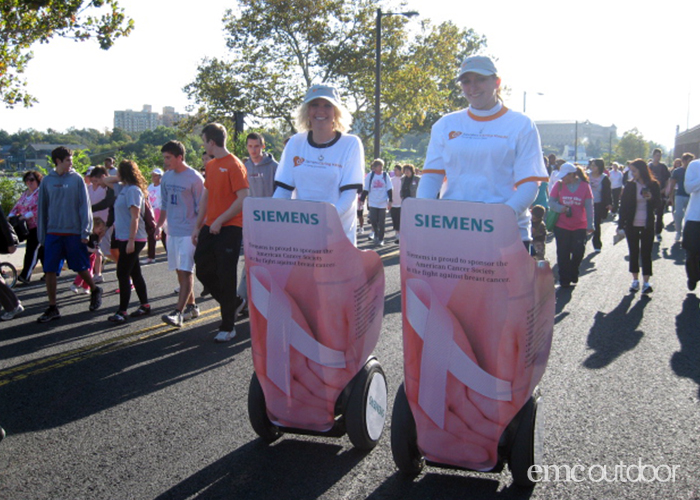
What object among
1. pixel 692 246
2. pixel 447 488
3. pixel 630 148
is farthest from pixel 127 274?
pixel 630 148

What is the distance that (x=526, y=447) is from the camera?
10.6 ft

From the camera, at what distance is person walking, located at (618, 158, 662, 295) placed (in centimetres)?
891

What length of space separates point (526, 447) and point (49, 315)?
19.0 ft

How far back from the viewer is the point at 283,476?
3514 mm

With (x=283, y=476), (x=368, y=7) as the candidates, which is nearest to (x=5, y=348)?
(x=283, y=476)

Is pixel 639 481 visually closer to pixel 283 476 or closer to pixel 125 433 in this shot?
pixel 283 476

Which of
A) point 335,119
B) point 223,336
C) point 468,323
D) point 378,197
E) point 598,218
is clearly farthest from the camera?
point 378,197

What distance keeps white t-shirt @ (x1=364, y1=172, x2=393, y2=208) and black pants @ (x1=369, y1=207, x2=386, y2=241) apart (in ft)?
0.35

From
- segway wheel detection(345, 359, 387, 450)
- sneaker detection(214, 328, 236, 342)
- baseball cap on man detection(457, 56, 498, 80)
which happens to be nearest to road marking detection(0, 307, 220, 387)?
sneaker detection(214, 328, 236, 342)

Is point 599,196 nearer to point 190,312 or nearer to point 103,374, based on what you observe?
point 190,312

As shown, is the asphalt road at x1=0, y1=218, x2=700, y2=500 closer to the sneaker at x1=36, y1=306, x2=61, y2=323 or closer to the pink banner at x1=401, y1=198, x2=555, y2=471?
the sneaker at x1=36, y1=306, x2=61, y2=323

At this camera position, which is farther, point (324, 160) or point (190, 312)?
point (190, 312)

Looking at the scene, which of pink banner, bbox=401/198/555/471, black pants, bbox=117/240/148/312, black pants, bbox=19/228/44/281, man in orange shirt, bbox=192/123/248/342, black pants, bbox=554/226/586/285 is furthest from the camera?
black pants, bbox=19/228/44/281

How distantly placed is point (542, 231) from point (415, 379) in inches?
250
